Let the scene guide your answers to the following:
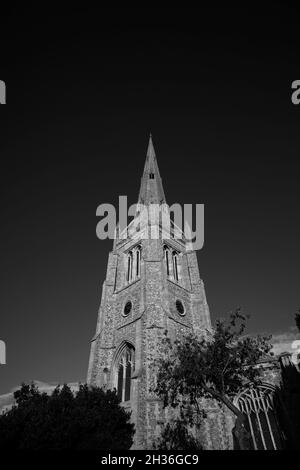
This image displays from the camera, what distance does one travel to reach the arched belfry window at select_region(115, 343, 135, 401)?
18.6 meters

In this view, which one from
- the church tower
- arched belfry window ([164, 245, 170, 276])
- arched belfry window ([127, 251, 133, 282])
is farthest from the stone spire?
arched belfry window ([127, 251, 133, 282])

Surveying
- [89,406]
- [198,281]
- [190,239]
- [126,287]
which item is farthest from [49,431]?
[190,239]

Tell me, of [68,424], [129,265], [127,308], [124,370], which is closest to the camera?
[68,424]

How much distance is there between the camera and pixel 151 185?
1549 inches

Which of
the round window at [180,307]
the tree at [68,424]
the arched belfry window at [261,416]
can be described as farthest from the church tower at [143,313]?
the arched belfry window at [261,416]

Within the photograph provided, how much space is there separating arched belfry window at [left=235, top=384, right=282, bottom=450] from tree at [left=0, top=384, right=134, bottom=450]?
24.5 ft

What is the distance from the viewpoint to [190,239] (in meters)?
31.5

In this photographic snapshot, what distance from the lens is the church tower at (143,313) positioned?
16234 mm

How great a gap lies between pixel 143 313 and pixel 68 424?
28.5 feet

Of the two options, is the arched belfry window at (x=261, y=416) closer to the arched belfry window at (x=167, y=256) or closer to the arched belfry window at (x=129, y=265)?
the arched belfry window at (x=167, y=256)

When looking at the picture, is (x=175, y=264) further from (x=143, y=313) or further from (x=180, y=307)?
(x=143, y=313)

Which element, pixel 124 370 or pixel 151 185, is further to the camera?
pixel 151 185

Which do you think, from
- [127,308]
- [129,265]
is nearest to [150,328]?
[127,308]
